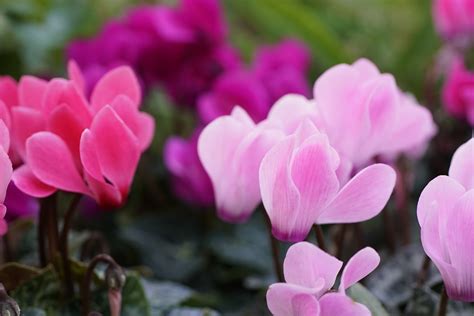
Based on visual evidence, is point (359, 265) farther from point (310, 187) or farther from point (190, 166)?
point (190, 166)

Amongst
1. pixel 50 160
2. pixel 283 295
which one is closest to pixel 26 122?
pixel 50 160

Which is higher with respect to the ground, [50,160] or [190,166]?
[50,160]

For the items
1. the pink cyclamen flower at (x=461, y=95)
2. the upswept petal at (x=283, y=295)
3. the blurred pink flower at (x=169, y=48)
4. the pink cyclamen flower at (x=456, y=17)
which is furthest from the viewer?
the pink cyclamen flower at (x=456, y=17)

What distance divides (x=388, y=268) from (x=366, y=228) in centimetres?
32

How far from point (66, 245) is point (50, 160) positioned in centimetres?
12

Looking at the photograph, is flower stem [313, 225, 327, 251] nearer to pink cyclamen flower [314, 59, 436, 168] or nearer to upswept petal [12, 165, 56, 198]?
pink cyclamen flower [314, 59, 436, 168]

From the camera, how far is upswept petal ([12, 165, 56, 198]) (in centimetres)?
79

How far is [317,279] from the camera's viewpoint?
2.21 feet

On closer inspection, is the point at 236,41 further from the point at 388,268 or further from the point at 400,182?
the point at 388,268

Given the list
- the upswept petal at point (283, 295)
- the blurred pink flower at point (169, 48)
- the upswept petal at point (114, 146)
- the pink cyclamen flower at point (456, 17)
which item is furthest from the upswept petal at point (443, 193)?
the pink cyclamen flower at point (456, 17)

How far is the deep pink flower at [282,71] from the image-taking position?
1331mm

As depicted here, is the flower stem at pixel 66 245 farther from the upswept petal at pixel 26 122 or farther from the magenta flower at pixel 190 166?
the magenta flower at pixel 190 166

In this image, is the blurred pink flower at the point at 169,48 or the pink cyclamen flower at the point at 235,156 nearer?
the pink cyclamen flower at the point at 235,156

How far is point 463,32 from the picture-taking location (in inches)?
62.6
